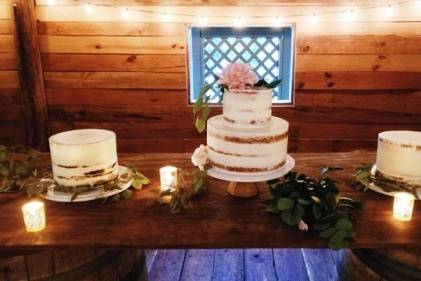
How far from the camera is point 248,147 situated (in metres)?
1.29

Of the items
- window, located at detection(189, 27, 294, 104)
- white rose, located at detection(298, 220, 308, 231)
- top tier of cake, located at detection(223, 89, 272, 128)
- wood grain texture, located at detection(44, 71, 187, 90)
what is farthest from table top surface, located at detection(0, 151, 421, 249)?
window, located at detection(189, 27, 294, 104)

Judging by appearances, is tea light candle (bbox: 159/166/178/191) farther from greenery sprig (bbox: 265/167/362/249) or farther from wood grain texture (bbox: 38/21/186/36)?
wood grain texture (bbox: 38/21/186/36)

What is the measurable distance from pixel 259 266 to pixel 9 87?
7.67 ft

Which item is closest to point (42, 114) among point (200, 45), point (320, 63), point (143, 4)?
point (143, 4)

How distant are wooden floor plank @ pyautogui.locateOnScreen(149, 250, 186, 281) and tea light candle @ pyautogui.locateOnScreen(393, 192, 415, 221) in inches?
49.5

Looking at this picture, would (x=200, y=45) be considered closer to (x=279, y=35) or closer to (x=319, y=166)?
(x=279, y=35)

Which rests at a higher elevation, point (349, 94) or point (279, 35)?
point (279, 35)

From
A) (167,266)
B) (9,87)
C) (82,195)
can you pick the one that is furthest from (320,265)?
(9,87)

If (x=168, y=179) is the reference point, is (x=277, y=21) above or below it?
above

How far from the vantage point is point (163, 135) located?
322cm

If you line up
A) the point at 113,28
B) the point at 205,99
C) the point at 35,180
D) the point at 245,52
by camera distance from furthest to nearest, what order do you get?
1. the point at 245,52
2. the point at 113,28
3. the point at 35,180
4. the point at 205,99

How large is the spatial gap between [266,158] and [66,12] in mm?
2265

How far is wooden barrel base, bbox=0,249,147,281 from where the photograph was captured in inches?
46.3

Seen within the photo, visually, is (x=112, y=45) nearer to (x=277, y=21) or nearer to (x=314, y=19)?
(x=277, y=21)
